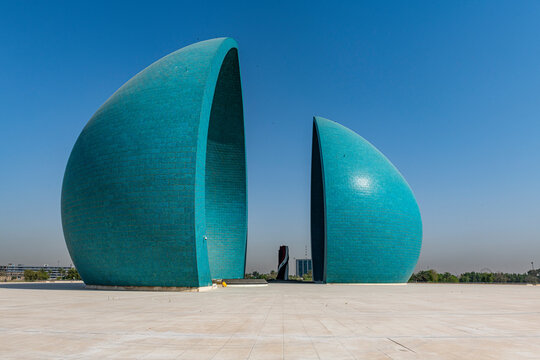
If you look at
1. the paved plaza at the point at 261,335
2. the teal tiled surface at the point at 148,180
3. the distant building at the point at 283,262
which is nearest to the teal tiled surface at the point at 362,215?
the teal tiled surface at the point at 148,180

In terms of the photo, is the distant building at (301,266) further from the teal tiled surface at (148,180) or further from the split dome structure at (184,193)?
the teal tiled surface at (148,180)

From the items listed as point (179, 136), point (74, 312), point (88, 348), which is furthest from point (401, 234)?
point (88, 348)

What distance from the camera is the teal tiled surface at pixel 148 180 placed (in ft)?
65.3

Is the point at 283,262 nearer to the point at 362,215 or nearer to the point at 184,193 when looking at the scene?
the point at 362,215

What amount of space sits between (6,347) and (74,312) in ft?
16.0

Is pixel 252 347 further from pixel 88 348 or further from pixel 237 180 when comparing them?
pixel 237 180

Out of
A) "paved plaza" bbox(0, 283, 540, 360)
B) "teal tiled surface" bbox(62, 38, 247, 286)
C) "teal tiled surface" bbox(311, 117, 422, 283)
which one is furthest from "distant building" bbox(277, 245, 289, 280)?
"paved plaza" bbox(0, 283, 540, 360)

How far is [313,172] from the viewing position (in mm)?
44562

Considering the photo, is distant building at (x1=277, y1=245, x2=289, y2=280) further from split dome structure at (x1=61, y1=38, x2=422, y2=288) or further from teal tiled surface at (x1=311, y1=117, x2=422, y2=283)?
teal tiled surface at (x1=311, y1=117, x2=422, y2=283)

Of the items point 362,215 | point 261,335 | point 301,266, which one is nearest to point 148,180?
point 261,335

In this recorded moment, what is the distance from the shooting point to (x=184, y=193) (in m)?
19.8

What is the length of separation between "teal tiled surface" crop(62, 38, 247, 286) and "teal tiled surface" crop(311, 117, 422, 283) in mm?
12749

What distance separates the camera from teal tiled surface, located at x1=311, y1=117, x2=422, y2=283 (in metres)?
31.3

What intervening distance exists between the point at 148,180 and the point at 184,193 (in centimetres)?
233
